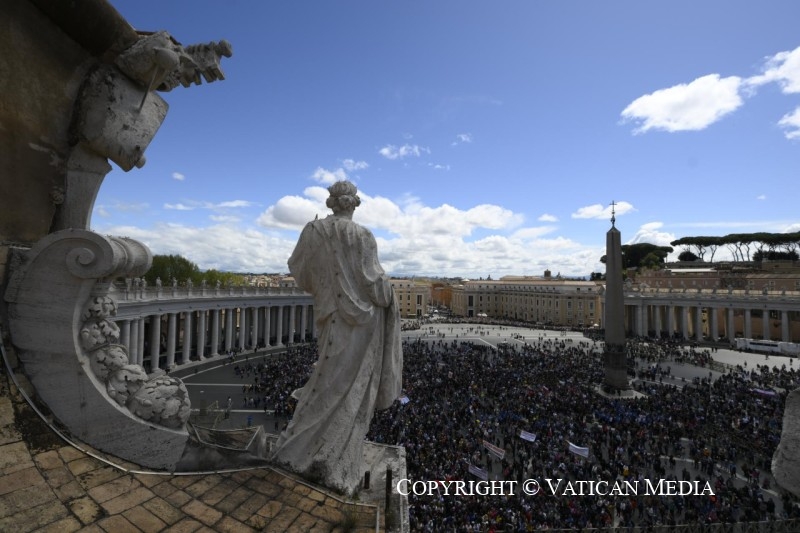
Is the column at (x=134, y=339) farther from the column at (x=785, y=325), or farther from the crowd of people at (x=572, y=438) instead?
the column at (x=785, y=325)

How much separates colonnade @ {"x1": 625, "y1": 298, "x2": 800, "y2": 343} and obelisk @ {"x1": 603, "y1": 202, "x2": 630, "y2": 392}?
114 feet

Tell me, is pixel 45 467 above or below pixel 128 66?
below

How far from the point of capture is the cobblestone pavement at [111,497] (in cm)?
171

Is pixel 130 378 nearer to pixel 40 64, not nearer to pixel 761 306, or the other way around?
pixel 40 64

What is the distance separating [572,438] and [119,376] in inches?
725

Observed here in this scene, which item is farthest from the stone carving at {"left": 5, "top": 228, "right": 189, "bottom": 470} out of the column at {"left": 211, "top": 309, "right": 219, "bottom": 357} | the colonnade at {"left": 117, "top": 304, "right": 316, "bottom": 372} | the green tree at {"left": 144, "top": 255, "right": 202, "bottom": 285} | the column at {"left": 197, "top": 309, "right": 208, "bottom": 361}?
the green tree at {"left": 144, "top": 255, "right": 202, "bottom": 285}

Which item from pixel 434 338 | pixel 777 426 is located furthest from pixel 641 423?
pixel 434 338

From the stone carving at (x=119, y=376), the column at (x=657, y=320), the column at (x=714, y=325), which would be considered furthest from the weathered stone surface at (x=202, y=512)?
the column at (x=657, y=320)

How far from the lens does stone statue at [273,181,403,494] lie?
11.0 ft

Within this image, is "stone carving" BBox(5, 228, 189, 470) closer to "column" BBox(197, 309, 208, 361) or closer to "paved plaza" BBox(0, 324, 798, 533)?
"paved plaza" BBox(0, 324, 798, 533)

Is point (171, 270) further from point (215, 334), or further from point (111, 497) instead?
point (111, 497)

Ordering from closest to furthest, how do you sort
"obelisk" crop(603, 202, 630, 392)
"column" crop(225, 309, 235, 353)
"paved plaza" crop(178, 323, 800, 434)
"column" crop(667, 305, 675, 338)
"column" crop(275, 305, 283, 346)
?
1. "paved plaza" crop(178, 323, 800, 434)
2. "obelisk" crop(603, 202, 630, 392)
3. "column" crop(225, 309, 235, 353)
4. "column" crop(275, 305, 283, 346)
5. "column" crop(667, 305, 675, 338)

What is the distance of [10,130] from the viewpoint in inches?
85.5

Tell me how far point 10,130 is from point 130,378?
1.53 meters
